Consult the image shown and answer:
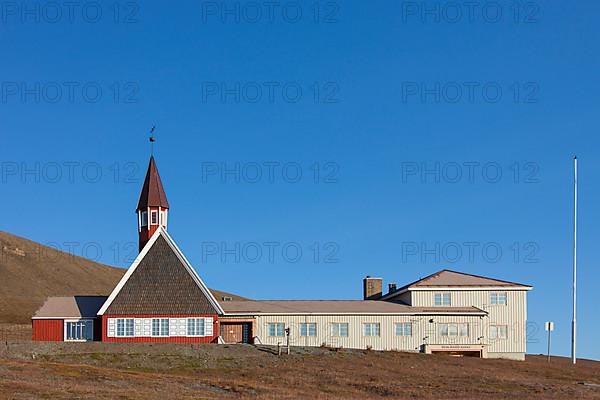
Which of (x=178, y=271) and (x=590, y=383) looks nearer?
(x=590, y=383)

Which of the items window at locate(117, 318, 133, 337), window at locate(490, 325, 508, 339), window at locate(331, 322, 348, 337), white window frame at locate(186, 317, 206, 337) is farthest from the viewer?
window at locate(490, 325, 508, 339)

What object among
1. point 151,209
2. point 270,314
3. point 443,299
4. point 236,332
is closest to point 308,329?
point 270,314

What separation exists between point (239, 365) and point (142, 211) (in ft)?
59.9

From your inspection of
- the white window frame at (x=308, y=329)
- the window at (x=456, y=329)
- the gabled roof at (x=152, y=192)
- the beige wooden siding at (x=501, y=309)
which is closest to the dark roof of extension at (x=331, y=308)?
the white window frame at (x=308, y=329)

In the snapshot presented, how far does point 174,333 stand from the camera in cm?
5859

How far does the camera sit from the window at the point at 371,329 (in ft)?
204

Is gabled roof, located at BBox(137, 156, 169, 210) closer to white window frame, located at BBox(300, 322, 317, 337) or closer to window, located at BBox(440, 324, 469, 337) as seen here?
white window frame, located at BBox(300, 322, 317, 337)

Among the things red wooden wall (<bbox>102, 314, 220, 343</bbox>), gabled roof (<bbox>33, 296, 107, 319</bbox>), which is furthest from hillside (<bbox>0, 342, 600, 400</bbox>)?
gabled roof (<bbox>33, 296, 107, 319</bbox>)

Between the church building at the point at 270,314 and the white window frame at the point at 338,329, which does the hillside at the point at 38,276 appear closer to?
the church building at the point at 270,314

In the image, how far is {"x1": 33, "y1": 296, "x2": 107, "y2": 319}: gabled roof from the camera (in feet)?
197

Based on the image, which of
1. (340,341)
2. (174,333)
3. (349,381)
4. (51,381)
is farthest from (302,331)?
(51,381)

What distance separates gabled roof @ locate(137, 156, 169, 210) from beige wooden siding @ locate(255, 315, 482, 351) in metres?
10.6

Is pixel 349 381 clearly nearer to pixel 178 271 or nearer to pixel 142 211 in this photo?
pixel 178 271

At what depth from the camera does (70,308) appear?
6206 centimetres
